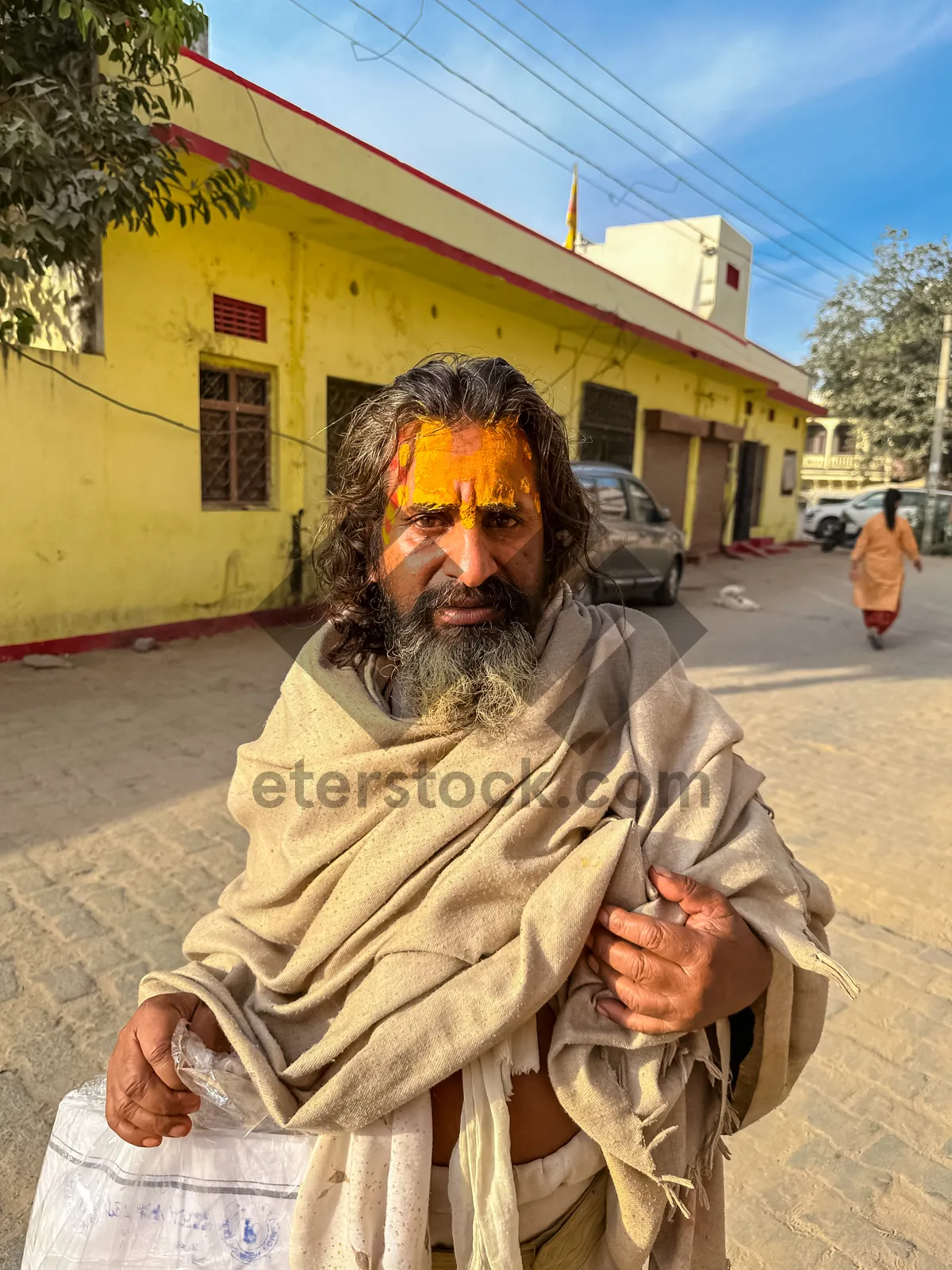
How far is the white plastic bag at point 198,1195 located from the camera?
1.13 meters

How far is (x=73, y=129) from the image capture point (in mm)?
5031

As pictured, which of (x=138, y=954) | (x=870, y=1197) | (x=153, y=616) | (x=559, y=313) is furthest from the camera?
(x=559, y=313)

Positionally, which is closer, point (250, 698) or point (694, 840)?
point (694, 840)

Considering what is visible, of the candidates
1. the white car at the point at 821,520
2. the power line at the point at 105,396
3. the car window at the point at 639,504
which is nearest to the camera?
the power line at the point at 105,396

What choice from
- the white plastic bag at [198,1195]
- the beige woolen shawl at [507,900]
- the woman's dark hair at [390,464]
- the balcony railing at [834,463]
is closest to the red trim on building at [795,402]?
the woman's dark hair at [390,464]

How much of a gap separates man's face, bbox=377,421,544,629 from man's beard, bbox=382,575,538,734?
1 cm

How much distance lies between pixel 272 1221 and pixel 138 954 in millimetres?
2049

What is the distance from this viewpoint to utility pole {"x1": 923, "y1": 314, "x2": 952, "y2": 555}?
2200 cm

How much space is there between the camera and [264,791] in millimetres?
1355

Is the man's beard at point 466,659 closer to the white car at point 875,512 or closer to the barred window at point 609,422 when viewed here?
the barred window at point 609,422

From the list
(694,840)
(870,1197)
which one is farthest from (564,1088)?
(870,1197)

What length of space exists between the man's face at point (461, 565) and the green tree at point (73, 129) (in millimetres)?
4630

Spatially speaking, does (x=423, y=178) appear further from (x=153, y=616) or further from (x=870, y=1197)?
(x=870, y=1197)

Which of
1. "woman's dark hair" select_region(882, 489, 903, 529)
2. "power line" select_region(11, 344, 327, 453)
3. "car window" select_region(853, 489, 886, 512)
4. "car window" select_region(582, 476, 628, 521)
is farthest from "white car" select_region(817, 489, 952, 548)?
"power line" select_region(11, 344, 327, 453)
